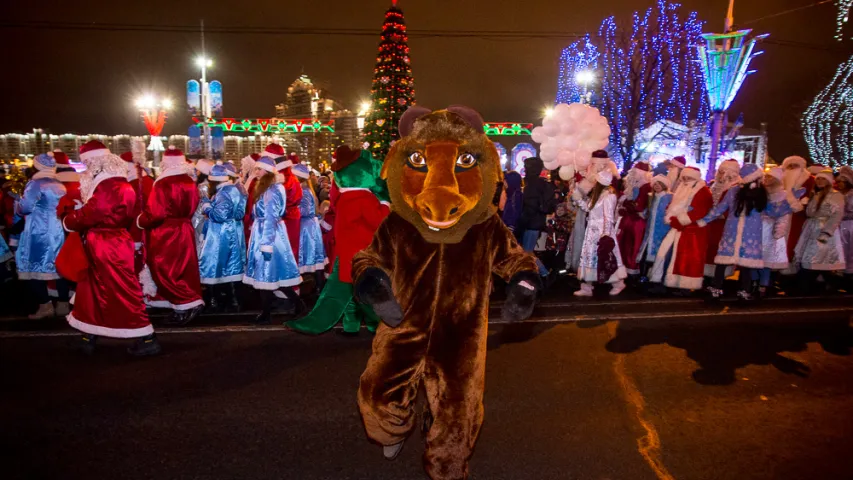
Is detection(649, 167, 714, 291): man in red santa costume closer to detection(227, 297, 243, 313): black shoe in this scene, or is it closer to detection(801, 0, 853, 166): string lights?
detection(227, 297, 243, 313): black shoe

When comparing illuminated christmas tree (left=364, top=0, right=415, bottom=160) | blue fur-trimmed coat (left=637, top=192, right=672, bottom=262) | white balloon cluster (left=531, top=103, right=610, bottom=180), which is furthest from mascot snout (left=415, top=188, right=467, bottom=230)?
illuminated christmas tree (left=364, top=0, right=415, bottom=160)

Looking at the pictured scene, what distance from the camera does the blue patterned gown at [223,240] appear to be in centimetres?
645

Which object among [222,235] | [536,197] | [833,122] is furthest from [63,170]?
[833,122]

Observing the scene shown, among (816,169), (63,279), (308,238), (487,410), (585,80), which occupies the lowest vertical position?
(487,410)

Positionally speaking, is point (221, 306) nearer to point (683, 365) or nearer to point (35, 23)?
point (683, 365)

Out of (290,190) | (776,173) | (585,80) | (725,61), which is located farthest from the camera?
(585,80)

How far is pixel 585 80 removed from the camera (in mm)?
24016

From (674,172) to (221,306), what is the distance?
7.69 metres

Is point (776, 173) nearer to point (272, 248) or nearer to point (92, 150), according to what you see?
point (272, 248)

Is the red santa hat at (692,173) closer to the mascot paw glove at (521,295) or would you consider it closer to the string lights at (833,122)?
the mascot paw glove at (521,295)

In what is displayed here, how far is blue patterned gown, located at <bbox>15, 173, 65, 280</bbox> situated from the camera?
633 cm

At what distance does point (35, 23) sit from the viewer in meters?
17.6

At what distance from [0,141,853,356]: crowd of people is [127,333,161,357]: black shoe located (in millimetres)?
13

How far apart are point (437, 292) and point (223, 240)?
4.85 m
